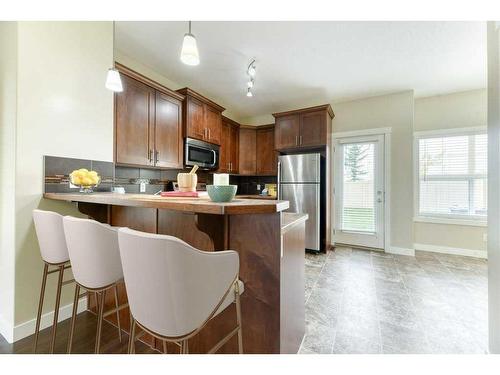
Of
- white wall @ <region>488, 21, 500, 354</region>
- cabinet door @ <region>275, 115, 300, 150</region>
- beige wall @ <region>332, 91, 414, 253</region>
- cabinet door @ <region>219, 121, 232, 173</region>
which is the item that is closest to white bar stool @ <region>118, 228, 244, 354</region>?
white wall @ <region>488, 21, 500, 354</region>

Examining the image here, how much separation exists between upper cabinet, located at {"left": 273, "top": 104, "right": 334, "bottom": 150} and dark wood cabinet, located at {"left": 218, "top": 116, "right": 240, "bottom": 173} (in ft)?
2.89

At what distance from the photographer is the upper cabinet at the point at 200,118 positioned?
3.24 metres

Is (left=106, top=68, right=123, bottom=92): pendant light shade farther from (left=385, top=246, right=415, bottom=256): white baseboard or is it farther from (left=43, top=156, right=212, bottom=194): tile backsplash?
(left=385, top=246, right=415, bottom=256): white baseboard

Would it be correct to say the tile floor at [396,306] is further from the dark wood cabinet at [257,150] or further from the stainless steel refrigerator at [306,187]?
the dark wood cabinet at [257,150]

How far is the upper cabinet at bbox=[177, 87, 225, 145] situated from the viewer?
3.24m

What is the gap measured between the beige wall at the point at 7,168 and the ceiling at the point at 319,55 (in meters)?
0.99

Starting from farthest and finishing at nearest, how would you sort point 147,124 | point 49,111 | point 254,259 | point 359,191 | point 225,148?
1. point 225,148
2. point 359,191
3. point 147,124
4. point 49,111
5. point 254,259

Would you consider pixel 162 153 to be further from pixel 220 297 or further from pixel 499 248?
pixel 499 248

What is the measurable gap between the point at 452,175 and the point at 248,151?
365 cm

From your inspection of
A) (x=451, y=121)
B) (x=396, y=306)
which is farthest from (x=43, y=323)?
(x=451, y=121)

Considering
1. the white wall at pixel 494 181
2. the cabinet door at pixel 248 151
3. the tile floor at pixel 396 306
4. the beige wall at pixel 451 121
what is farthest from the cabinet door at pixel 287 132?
the white wall at pixel 494 181

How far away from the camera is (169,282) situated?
70 centimetres

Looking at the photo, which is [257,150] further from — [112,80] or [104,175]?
[112,80]
